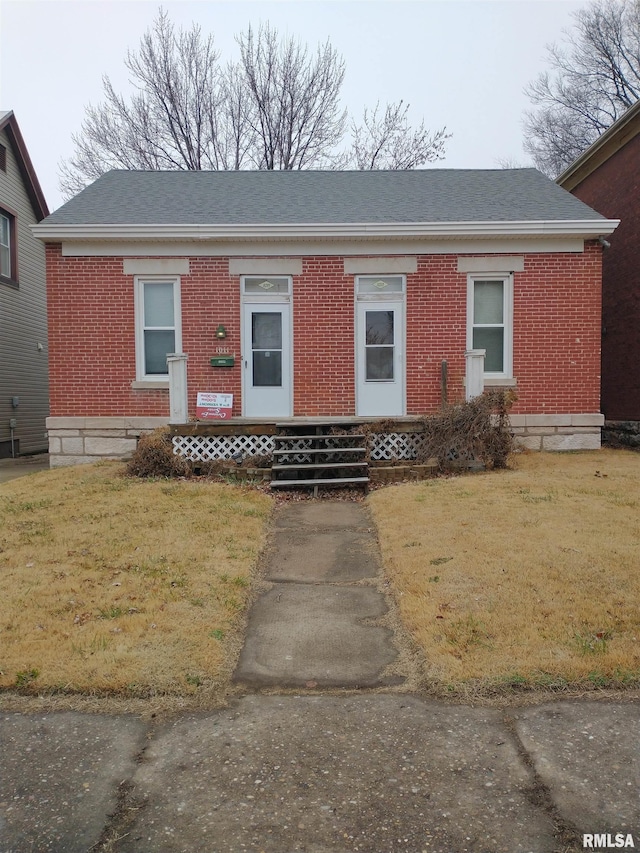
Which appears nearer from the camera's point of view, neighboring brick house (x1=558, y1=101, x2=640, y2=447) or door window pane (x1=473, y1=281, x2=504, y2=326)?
door window pane (x1=473, y1=281, x2=504, y2=326)

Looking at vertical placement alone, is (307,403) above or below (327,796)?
above

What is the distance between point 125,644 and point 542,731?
7.82 feet

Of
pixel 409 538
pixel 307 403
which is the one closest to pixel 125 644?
pixel 409 538

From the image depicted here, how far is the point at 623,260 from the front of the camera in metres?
13.2

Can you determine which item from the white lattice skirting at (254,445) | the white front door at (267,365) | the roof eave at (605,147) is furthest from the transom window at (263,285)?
the roof eave at (605,147)

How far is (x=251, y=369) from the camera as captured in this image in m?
11.2

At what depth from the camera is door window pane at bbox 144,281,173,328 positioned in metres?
11.2

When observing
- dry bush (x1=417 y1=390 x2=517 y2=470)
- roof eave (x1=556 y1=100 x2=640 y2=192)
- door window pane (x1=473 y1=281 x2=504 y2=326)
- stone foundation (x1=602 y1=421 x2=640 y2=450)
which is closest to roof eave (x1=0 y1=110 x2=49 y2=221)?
door window pane (x1=473 y1=281 x2=504 y2=326)

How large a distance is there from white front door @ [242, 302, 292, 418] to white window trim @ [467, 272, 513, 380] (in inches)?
125

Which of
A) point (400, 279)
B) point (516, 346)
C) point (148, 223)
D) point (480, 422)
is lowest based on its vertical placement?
point (480, 422)

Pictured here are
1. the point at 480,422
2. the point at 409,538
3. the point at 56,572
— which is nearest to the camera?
the point at 56,572

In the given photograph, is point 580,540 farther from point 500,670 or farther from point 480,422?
point 480,422

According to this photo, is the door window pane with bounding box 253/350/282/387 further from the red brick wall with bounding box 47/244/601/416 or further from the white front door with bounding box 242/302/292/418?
the red brick wall with bounding box 47/244/601/416

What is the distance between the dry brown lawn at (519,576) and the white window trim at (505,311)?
339cm
